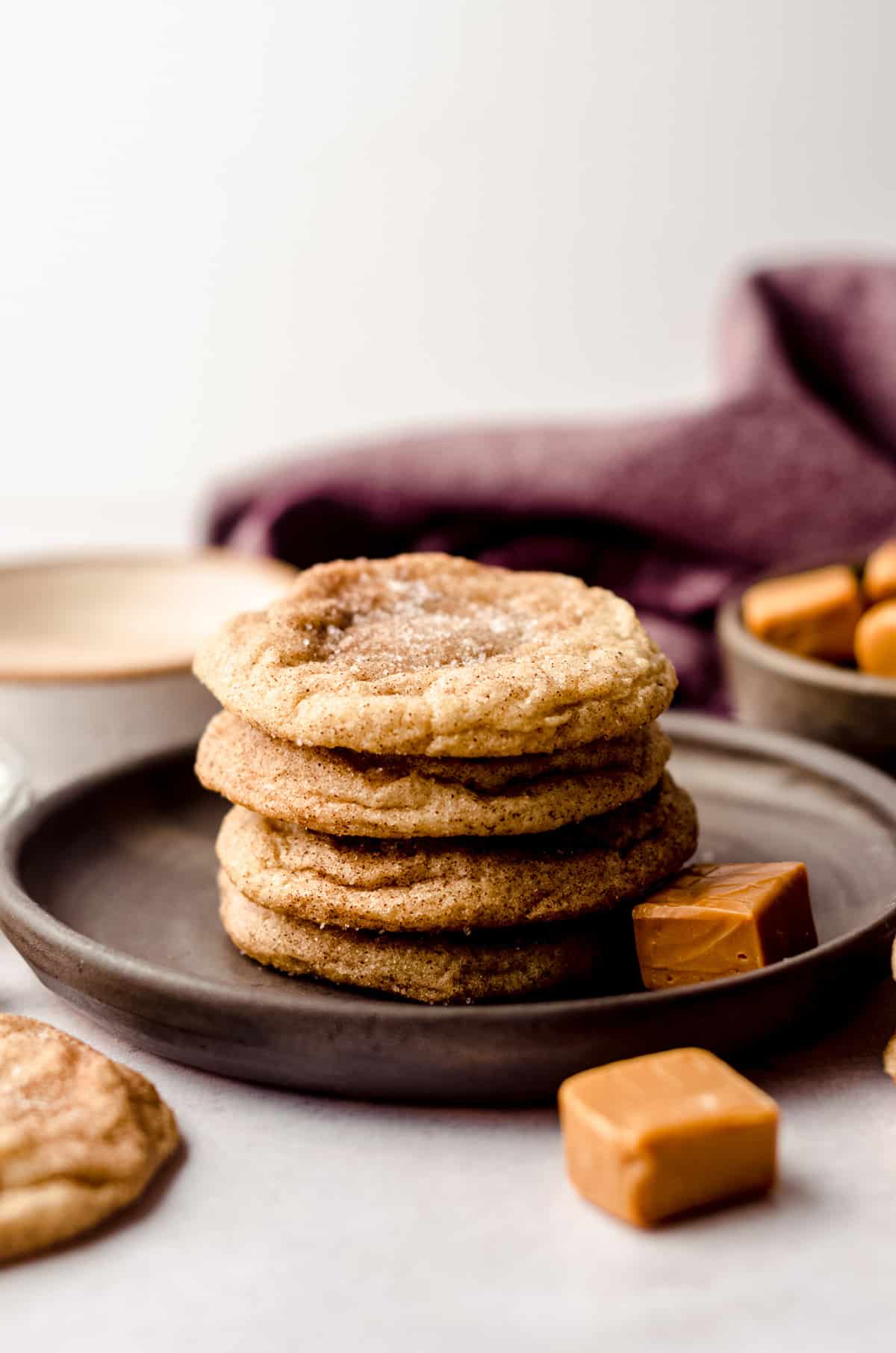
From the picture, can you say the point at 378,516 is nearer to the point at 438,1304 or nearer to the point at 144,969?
the point at 144,969

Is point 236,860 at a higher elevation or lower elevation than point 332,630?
lower

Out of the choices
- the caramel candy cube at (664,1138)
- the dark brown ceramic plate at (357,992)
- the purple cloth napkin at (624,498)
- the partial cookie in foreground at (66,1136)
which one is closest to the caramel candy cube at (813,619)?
the dark brown ceramic plate at (357,992)

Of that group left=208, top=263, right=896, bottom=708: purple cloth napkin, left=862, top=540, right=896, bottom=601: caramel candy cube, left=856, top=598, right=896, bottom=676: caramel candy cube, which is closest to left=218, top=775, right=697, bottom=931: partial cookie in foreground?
left=856, top=598, right=896, bottom=676: caramel candy cube

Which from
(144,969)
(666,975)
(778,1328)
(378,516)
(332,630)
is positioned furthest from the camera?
(378,516)

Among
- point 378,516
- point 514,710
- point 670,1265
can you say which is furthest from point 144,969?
point 378,516

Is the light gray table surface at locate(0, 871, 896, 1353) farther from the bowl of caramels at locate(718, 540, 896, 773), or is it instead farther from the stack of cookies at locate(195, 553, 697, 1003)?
the bowl of caramels at locate(718, 540, 896, 773)

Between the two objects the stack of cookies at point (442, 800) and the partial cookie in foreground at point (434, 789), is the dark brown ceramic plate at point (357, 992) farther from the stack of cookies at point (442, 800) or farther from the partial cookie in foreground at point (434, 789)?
the partial cookie in foreground at point (434, 789)
